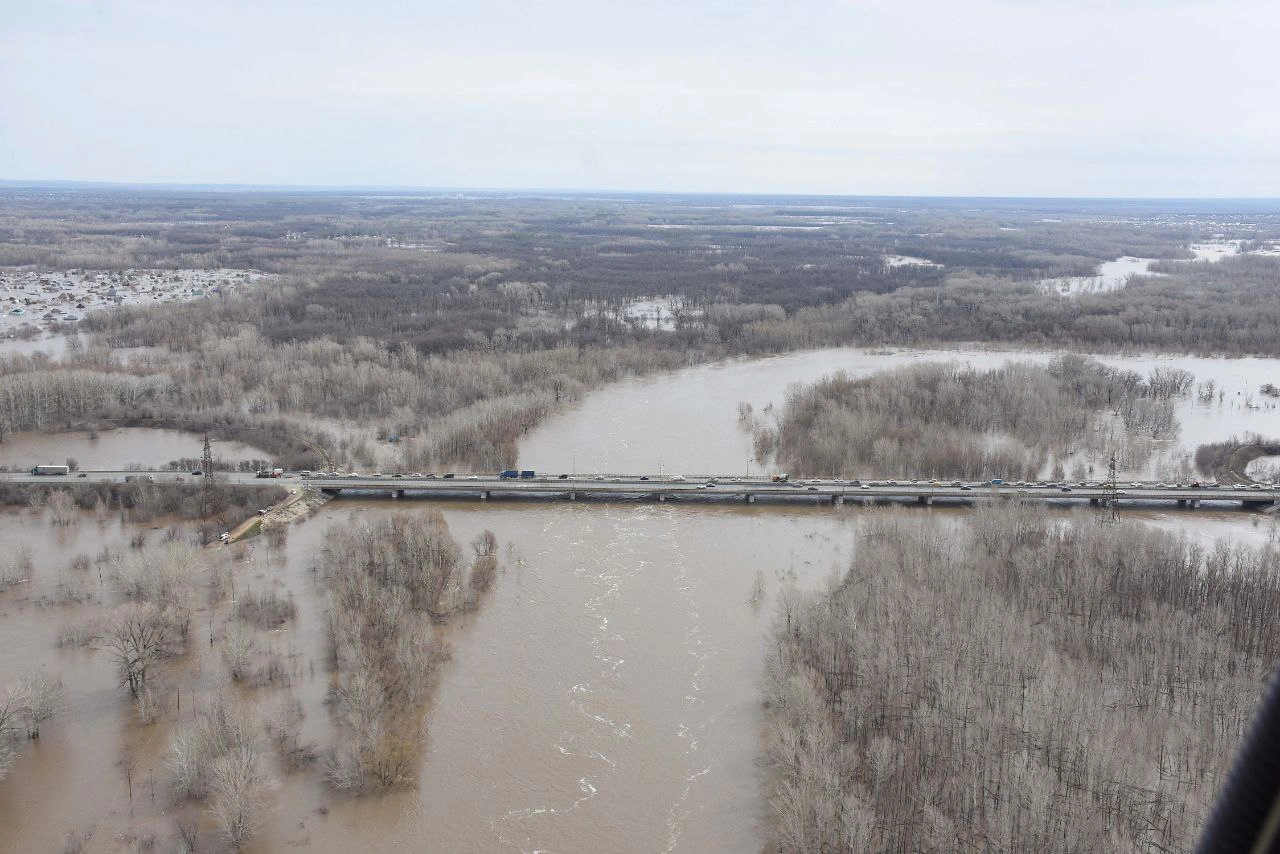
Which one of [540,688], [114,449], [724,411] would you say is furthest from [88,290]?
[540,688]

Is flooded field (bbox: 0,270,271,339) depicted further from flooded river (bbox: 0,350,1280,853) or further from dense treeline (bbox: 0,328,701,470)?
flooded river (bbox: 0,350,1280,853)

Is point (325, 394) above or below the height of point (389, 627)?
above

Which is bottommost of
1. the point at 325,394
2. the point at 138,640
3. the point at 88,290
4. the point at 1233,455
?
the point at 138,640

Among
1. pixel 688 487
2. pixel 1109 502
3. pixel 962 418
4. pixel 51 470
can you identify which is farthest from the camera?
pixel 962 418

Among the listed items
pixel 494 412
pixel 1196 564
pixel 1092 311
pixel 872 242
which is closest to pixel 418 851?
pixel 1196 564

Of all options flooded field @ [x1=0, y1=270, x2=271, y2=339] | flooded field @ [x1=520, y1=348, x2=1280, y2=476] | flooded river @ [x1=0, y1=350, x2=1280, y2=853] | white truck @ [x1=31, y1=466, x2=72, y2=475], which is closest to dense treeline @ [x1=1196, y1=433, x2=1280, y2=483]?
flooded field @ [x1=520, y1=348, x2=1280, y2=476]

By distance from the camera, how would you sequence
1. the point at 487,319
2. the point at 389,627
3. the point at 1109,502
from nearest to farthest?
the point at 389,627 < the point at 1109,502 < the point at 487,319

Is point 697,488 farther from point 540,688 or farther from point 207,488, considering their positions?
point 207,488
